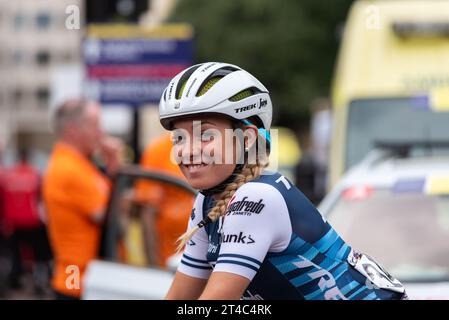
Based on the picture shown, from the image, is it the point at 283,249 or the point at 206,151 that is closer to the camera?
the point at 283,249

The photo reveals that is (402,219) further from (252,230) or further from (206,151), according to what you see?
(252,230)

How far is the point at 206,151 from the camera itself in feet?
10.8

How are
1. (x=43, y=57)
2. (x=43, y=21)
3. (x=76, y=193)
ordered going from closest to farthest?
(x=76, y=193)
(x=43, y=21)
(x=43, y=57)

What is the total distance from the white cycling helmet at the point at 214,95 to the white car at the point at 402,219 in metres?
2.09

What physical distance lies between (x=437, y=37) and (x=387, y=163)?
3821mm

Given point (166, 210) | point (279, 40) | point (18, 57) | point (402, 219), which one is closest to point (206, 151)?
point (402, 219)

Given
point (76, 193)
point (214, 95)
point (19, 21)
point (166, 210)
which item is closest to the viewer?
point (214, 95)

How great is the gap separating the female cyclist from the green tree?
3715 cm

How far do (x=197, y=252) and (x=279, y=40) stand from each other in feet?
132

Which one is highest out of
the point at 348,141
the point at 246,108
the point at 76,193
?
the point at 246,108

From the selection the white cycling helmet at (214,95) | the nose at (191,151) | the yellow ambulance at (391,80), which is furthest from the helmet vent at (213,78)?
the yellow ambulance at (391,80)

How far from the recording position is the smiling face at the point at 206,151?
10.8 ft

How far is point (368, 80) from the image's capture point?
10367 mm
